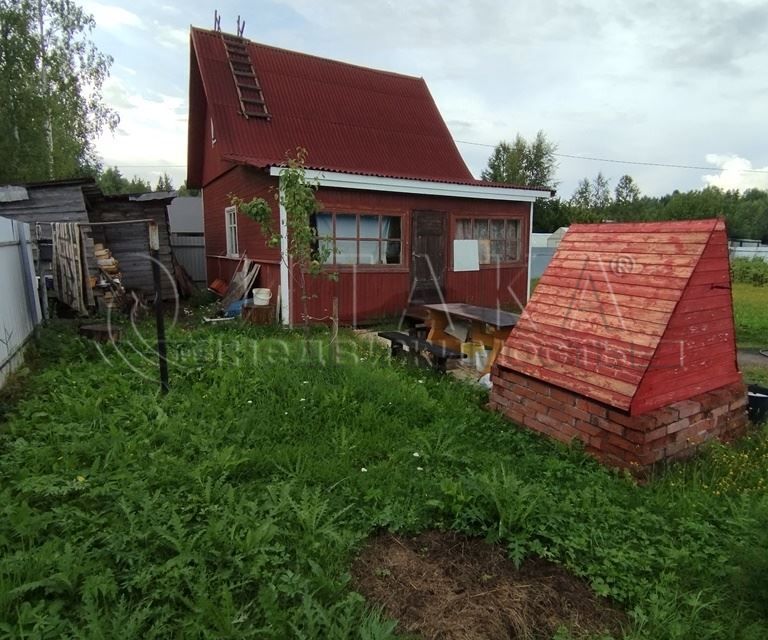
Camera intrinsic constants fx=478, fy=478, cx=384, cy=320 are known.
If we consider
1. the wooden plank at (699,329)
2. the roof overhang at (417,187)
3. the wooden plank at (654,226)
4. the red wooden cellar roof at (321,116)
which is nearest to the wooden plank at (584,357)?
the wooden plank at (699,329)

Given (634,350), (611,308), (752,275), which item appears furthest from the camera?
(752,275)

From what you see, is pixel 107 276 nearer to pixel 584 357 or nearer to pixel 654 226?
pixel 584 357

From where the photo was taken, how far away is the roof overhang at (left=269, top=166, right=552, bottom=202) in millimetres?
8445

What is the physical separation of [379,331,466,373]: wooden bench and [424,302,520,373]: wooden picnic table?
0.53 m

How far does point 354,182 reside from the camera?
8.73m

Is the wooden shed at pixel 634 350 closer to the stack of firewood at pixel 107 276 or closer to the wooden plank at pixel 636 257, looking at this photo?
the wooden plank at pixel 636 257

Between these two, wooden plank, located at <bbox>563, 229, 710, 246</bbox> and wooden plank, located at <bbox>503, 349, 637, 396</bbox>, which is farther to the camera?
wooden plank, located at <bbox>563, 229, 710, 246</bbox>

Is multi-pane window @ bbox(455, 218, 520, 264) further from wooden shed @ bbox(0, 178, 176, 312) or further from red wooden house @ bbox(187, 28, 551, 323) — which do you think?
wooden shed @ bbox(0, 178, 176, 312)

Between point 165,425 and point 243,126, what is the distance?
9.02 metres

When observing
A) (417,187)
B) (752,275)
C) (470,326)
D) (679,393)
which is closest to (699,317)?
→ (679,393)

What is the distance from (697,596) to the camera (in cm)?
236

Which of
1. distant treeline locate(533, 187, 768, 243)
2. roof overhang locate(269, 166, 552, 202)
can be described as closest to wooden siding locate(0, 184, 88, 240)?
roof overhang locate(269, 166, 552, 202)

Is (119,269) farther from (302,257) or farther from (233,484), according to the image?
(233,484)

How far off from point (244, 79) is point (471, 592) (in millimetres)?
12595
